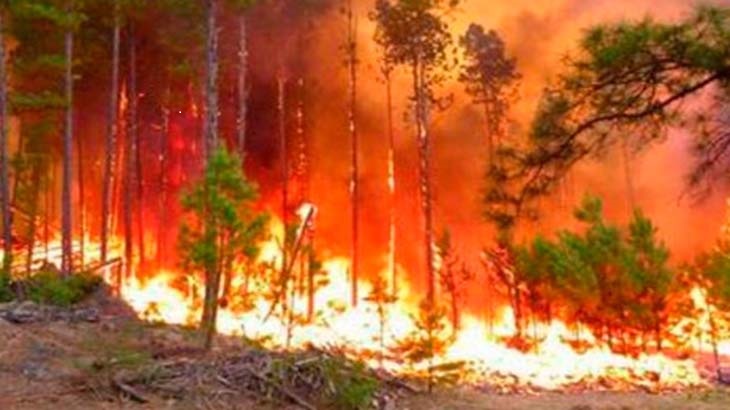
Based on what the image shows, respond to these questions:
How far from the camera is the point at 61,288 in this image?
1310 centimetres

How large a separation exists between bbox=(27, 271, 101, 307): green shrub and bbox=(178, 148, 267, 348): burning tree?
3862mm

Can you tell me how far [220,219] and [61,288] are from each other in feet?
15.8

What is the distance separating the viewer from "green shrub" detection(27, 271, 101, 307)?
42.4 ft

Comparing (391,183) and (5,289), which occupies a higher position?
(391,183)

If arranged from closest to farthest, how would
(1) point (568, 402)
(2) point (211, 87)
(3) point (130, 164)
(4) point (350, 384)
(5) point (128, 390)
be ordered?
(5) point (128, 390)
(4) point (350, 384)
(1) point (568, 402)
(2) point (211, 87)
(3) point (130, 164)

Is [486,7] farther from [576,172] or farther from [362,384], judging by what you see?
[362,384]

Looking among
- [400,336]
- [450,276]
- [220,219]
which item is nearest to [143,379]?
[220,219]

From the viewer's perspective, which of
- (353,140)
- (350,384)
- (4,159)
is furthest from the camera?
(353,140)

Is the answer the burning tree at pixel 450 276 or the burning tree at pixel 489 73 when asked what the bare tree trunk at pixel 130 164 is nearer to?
the burning tree at pixel 450 276

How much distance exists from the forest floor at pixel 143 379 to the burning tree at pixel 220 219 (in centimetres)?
92

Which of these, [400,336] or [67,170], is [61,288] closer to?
[67,170]

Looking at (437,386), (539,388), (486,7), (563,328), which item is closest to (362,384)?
(437,386)

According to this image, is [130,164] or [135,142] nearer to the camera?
[130,164]

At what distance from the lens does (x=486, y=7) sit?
34.8 meters
